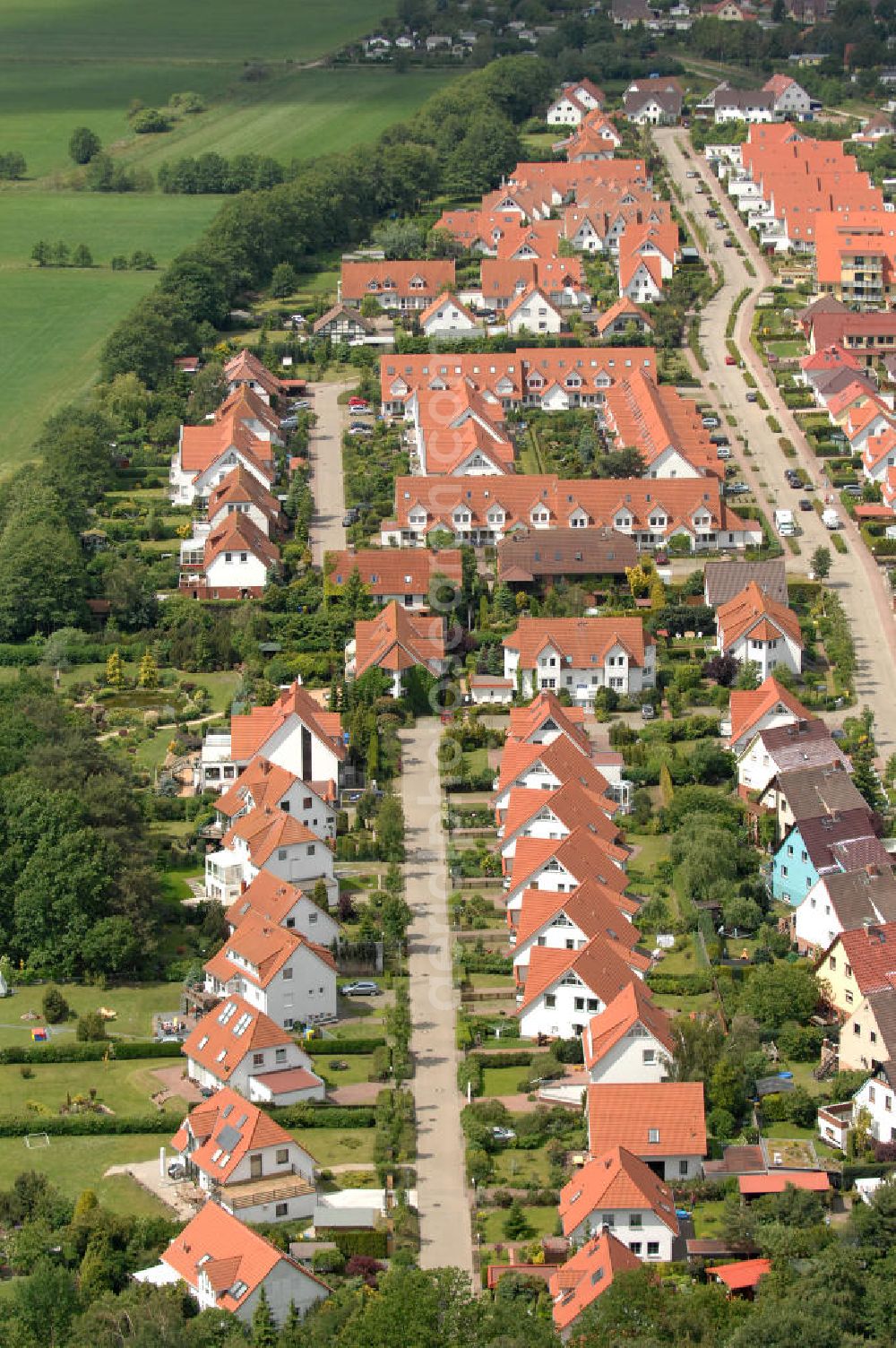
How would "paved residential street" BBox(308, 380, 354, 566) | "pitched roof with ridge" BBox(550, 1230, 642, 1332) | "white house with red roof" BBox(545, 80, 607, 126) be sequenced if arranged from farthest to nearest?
"white house with red roof" BBox(545, 80, 607, 126) < "paved residential street" BBox(308, 380, 354, 566) < "pitched roof with ridge" BBox(550, 1230, 642, 1332)

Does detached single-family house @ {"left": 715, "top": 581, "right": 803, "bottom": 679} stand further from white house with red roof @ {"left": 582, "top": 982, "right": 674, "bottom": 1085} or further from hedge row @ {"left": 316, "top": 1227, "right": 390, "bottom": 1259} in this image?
hedge row @ {"left": 316, "top": 1227, "right": 390, "bottom": 1259}

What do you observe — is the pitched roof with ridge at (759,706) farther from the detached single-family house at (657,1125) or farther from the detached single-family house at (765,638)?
the detached single-family house at (657,1125)

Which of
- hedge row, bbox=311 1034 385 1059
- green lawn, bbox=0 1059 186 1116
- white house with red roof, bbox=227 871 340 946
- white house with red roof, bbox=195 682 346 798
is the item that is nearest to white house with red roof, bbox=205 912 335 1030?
white house with red roof, bbox=227 871 340 946

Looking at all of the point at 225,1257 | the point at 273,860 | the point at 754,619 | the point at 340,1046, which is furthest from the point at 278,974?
the point at 754,619

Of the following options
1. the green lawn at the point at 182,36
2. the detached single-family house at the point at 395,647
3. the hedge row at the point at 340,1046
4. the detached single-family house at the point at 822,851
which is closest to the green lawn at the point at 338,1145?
the hedge row at the point at 340,1046

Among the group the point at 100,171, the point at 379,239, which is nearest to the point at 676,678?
the point at 379,239

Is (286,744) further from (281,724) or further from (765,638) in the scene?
(765,638)
